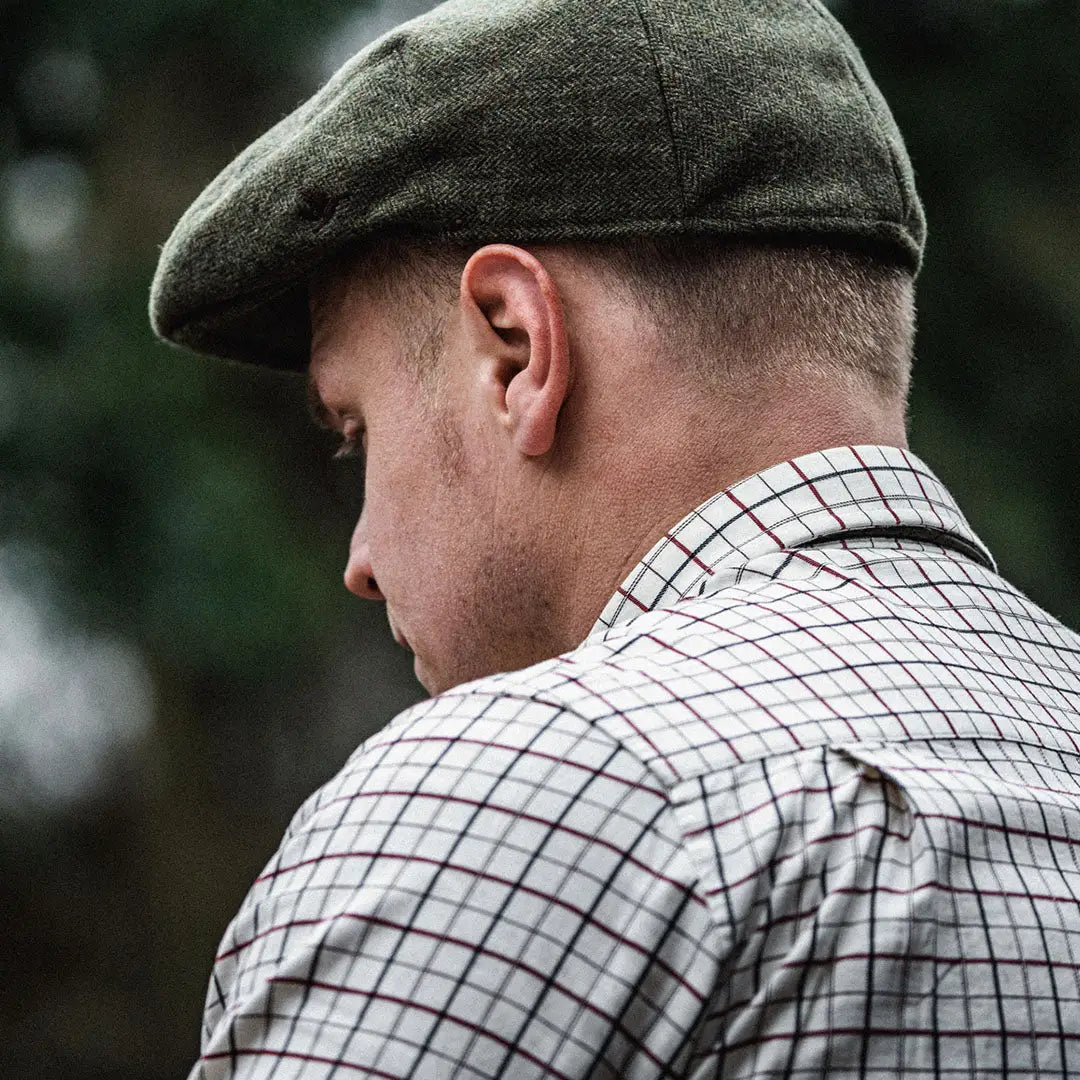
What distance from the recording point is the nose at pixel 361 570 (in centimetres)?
146

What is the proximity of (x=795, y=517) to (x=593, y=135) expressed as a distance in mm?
350

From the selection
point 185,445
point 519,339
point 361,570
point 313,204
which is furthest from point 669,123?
point 185,445

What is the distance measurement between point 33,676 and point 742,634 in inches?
159

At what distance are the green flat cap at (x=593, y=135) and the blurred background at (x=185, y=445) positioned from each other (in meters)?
3.42

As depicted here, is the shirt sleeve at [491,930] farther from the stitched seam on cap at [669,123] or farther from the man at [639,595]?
the stitched seam on cap at [669,123]

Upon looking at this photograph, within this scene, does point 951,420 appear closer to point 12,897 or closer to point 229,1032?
point 12,897

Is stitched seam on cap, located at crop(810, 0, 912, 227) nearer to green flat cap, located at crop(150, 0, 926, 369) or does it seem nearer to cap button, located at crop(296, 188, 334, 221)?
green flat cap, located at crop(150, 0, 926, 369)

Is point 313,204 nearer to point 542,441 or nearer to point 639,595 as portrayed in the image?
point 542,441

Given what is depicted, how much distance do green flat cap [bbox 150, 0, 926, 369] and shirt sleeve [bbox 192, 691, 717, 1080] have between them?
0.50 meters

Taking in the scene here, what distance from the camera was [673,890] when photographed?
31.2 inches

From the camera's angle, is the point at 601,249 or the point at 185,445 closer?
the point at 601,249

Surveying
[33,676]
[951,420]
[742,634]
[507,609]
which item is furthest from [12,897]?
[742,634]

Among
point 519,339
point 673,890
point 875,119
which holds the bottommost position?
point 673,890

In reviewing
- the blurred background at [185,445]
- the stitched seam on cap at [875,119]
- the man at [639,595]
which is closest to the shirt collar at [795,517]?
the man at [639,595]
